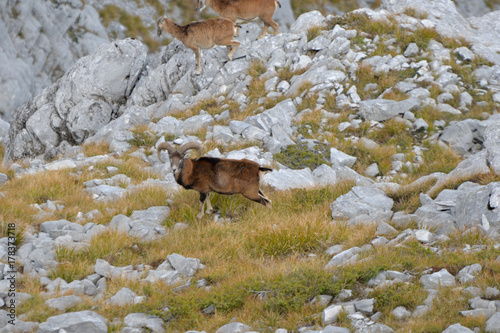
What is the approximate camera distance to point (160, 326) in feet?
20.3

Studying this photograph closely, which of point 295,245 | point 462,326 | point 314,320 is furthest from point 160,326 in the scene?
point 462,326

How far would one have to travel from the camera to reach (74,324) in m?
5.72

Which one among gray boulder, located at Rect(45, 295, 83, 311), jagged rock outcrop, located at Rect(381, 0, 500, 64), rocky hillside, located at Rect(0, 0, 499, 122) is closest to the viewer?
gray boulder, located at Rect(45, 295, 83, 311)

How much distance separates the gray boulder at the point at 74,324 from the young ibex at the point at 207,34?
43.6 feet

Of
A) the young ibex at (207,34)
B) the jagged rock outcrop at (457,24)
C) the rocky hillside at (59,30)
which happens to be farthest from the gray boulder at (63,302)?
the rocky hillside at (59,30)

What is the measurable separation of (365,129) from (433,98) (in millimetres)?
2515

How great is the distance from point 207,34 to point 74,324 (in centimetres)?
1354

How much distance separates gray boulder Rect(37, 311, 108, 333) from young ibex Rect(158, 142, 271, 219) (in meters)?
3.80

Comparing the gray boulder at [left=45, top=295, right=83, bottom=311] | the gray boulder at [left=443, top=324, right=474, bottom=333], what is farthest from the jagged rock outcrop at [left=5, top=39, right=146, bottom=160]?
the gray boulder at [left=443, top=324, right=474, bottom=333]

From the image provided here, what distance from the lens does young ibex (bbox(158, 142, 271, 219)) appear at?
9.55m

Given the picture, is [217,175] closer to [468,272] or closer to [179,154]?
[179,154]

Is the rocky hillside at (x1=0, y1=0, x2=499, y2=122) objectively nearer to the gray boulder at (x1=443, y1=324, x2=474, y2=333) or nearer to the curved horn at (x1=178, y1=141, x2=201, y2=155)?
the curved horn at (x1=178, y1=141, x2=201, y2=155)

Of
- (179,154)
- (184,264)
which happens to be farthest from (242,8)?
(184,264)

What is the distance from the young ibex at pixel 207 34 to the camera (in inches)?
693
